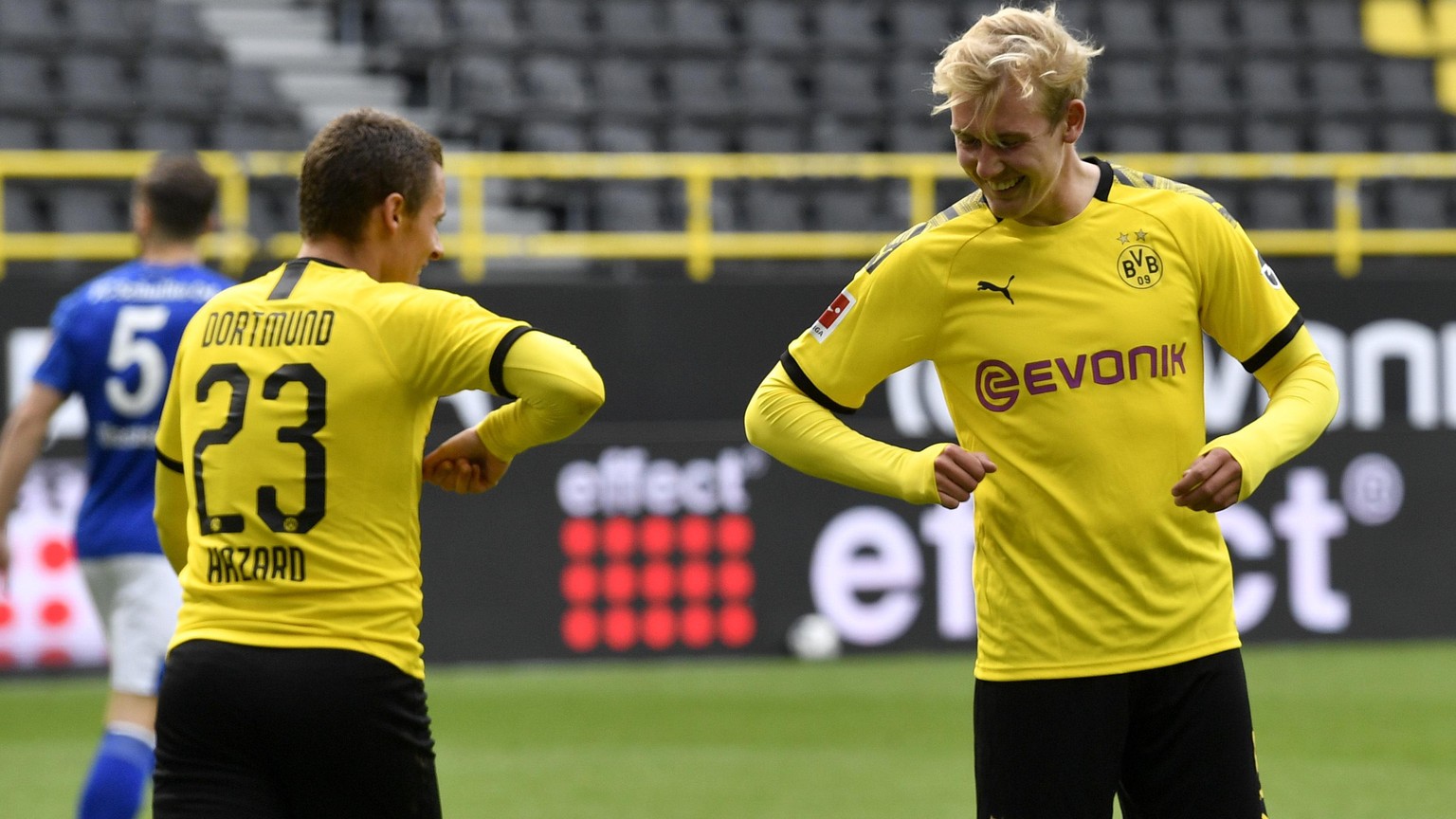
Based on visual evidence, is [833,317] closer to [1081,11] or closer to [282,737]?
[282,737]

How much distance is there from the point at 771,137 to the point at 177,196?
33.4ft

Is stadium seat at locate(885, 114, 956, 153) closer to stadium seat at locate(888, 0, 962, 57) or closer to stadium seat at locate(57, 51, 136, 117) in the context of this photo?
stadium seat at locate(888, 0, 962, 57)

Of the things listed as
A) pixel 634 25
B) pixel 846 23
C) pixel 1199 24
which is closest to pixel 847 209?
pixel 846 23

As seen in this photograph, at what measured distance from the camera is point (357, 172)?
11.3ft

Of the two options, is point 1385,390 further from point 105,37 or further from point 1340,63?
point 105,37

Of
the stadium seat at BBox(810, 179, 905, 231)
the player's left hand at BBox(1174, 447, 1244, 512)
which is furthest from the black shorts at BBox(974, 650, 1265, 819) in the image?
the stadium seat at BBox(810, 179, 905, 231)

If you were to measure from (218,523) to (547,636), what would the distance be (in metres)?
7.66

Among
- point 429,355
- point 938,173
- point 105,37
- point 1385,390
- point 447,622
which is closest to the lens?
point 429,355

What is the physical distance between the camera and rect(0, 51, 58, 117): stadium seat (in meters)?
14.1

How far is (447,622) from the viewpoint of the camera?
10906 millimetres

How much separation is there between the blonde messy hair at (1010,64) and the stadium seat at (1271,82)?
13.8m

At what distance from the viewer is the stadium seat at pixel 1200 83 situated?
16.7 meters

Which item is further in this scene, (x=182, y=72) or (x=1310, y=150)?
(x=1310, y=150)

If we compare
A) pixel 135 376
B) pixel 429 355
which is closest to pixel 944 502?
pixel 429 355
